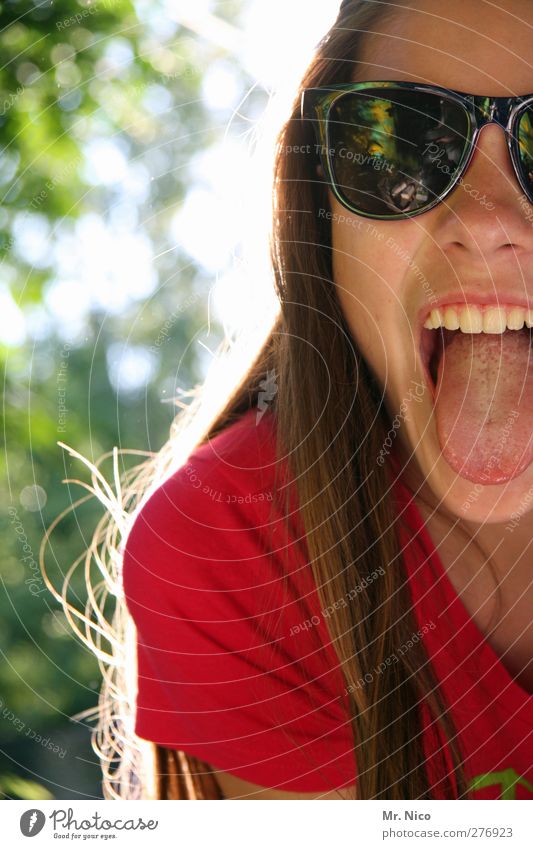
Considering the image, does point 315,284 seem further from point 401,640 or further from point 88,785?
point 88,785

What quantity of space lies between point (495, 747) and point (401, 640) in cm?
11

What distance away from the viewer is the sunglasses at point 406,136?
0.64 meters

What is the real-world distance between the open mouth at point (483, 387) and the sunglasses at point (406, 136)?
0.33ft

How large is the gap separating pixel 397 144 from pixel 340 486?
0.89ft

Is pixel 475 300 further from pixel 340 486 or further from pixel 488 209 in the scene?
pixel 340 486

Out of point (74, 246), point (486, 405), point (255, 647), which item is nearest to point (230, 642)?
point (255, 647)

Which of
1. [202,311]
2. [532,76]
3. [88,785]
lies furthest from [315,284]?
[88,785]

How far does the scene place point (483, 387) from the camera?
73 centimetres

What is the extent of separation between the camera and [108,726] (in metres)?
0.89

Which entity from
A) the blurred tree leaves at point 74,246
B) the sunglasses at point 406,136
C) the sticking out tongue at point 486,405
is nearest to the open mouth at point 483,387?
the sticking out tongue at point 486,405

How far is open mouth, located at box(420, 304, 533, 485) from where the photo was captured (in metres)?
0.71

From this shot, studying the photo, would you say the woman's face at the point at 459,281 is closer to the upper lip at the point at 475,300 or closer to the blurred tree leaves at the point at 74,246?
the upper lip at the point at 475,300

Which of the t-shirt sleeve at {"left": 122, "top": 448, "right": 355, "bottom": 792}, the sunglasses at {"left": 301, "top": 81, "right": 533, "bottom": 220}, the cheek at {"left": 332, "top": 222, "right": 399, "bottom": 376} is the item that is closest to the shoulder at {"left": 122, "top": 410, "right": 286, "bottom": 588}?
the t-shirt sleeve at {"left": 122, "top": 448, "right": 355, "bottom": 792}

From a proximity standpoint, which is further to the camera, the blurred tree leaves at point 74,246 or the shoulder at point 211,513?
the blurred tree leaves at point 74,246
